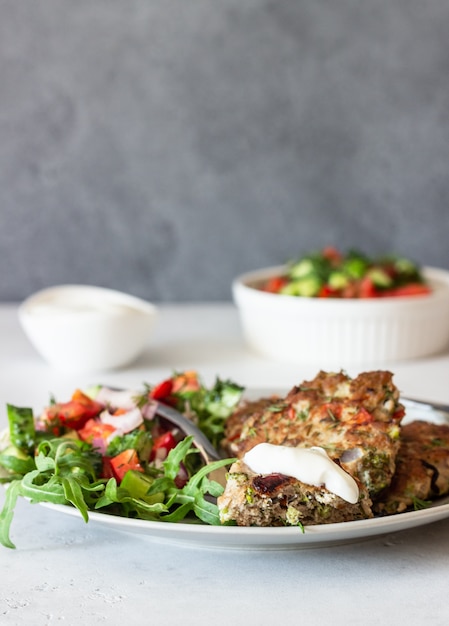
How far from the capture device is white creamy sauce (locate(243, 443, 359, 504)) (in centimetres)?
148

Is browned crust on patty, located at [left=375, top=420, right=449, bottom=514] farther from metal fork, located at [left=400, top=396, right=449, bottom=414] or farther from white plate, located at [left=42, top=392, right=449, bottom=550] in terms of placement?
metal fork, located at [left=400, top=396, right=449, bottom=414]

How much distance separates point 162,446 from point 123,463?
0.13 meters

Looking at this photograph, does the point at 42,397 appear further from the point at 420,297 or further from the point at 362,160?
the point at 362,160

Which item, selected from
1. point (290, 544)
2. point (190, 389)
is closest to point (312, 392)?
point (290, 544)

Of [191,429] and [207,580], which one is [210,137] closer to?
[191,429]

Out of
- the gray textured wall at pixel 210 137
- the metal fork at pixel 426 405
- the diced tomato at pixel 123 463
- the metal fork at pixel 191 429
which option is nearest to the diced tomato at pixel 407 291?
the gray textured wall at pixel 210 137

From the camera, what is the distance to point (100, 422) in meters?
1.93

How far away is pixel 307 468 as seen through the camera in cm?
149

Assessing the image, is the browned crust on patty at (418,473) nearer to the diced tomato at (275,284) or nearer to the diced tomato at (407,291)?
the diced tomato at (407,291)

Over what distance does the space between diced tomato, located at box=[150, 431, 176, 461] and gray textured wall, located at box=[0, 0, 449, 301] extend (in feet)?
8.75

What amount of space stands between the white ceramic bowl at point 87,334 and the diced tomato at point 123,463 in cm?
145

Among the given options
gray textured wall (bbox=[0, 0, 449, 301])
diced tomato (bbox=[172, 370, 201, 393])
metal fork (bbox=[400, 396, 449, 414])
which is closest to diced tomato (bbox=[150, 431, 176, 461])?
diced tomato (bbox=[172, 370, 201, 393])

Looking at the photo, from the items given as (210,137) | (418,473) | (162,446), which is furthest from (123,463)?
(210,137)

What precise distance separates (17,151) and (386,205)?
5.51 feet
